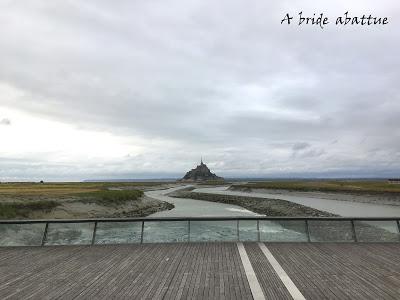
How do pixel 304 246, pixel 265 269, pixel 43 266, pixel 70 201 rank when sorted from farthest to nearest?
1. pixel 70 201
2. pixel 304 246
3. pixel 43 266
4. pixel 265 269

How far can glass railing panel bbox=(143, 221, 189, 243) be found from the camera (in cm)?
1606

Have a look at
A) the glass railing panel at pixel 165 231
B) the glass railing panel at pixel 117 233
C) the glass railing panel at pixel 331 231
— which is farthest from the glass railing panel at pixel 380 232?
the glass railing panel at pixel 117 233

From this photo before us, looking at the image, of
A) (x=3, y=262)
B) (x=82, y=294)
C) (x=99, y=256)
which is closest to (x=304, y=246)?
(x=99, y=256)

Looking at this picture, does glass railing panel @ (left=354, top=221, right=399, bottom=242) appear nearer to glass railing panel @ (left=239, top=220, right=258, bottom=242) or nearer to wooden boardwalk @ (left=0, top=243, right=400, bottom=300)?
wooden boardwalk @ (left=0, top=243, right=400, bottom=300)

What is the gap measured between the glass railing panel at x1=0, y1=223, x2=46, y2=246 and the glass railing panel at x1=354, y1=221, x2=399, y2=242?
15.0 meters

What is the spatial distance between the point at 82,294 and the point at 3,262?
18.2 ft

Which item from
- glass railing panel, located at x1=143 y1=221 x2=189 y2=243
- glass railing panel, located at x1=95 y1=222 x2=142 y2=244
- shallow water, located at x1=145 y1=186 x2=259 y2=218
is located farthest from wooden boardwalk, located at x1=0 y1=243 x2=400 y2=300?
shallow water, located at x1=145 y1=186 x2=259 y2=218

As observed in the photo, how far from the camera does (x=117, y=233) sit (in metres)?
16.3

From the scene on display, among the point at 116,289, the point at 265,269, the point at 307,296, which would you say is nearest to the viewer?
the point at 307,296

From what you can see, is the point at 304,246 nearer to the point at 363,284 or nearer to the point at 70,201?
the point at 363,284

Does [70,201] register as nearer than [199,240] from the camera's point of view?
No

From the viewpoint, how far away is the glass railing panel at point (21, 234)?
1572cm

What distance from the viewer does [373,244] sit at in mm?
15500

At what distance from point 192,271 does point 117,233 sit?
6250 mm
